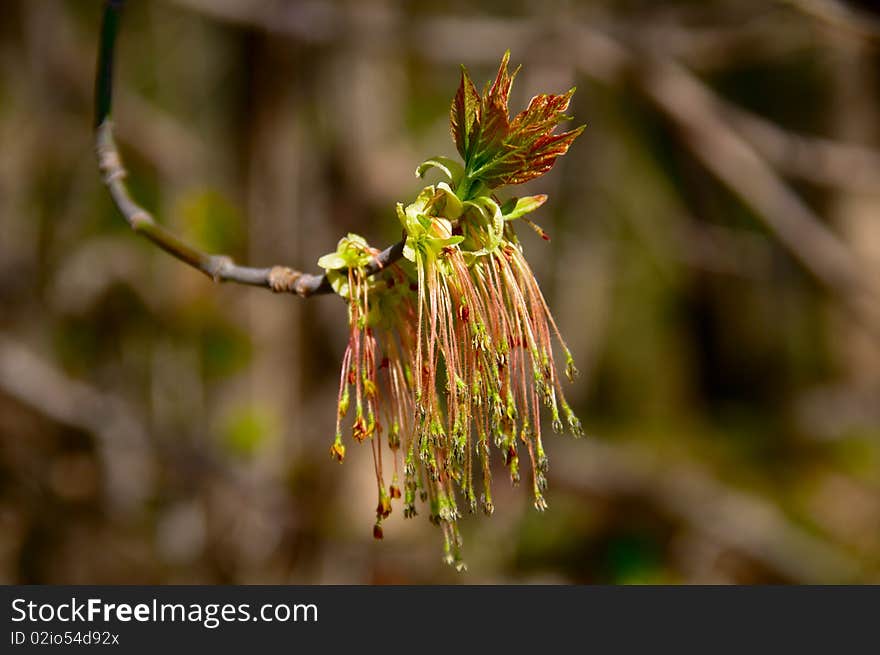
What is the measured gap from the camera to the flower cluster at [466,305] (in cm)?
68

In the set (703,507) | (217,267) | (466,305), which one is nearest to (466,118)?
(466,305)

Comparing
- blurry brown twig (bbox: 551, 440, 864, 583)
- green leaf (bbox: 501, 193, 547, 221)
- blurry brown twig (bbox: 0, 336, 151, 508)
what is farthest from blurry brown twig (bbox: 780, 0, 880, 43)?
blurry brown twig (bbox: 0, 336, 151, 508)

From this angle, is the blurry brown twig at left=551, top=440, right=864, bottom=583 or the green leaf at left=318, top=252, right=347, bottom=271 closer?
the green leaf at left=318, top=252, right=347, bottom=271

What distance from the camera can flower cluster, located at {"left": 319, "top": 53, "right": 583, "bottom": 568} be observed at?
684 mm

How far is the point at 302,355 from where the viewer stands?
105 inches

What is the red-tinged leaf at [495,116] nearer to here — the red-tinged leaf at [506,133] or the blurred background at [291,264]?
the red-tinged leaf at [506,133]

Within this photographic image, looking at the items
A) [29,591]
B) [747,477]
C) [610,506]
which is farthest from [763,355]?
[29,591]

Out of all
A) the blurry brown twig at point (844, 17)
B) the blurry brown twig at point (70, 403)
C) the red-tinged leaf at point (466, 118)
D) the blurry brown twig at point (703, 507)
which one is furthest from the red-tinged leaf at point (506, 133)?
the blurry brown twig at point (703, 507)

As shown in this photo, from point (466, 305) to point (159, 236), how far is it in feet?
1.17

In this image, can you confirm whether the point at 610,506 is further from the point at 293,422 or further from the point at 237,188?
the point at 237,188

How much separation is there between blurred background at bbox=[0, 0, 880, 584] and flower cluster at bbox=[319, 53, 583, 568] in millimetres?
1077

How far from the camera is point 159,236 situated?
871 millimetres

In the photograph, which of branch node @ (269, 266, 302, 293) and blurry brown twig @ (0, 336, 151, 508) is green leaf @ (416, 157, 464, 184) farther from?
blurry brown twig @ (0, 336, 151, 508)

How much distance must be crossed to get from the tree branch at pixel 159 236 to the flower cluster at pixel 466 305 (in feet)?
0.09
